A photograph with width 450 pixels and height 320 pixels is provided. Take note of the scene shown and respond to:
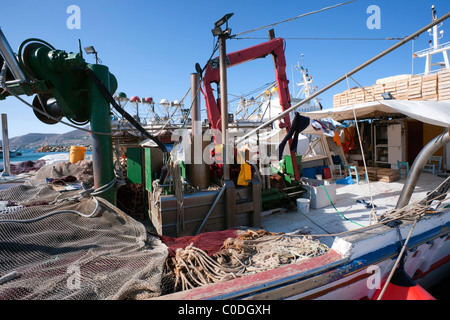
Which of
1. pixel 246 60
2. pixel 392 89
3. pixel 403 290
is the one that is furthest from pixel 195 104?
pixel 392 89

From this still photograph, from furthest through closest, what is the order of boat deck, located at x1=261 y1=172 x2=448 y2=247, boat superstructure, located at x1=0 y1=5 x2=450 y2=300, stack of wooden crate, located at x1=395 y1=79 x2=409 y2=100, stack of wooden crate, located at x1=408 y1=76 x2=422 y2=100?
1. stack of wooden crate, located at x1=395 y1=79 x2=409 y2=100
2. stack of wooden crate, located at x1=408 y1=76 x2=422 y2=100
3. boat deck, located at x1=261 y1=172 x2=448 y2=247
4. boat superstructure, located at x1=0 y1=5 x2=450 y2=300

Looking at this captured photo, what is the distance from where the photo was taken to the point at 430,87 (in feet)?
33.1

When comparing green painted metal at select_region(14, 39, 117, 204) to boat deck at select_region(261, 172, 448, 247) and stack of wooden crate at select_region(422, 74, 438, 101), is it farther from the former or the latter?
stack of wooden crate at select_region(422, 74, 438, 101)

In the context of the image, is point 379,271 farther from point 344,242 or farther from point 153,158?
point 153,158

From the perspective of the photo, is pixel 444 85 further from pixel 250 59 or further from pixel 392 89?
pixel 250 59

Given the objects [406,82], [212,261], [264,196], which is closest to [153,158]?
[264,196]

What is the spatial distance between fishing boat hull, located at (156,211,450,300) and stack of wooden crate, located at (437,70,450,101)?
9.11m

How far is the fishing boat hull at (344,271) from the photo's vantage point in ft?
7.39

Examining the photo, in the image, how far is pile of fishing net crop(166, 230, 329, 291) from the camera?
102 inches

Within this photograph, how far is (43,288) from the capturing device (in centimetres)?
203

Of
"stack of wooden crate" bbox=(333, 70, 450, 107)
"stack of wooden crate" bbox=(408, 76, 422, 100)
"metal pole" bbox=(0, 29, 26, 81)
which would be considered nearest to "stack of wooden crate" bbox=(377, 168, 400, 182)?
"stack of wooden crate" bbox=(333, 70, 450, 107)

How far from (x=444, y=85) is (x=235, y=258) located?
12.5m
